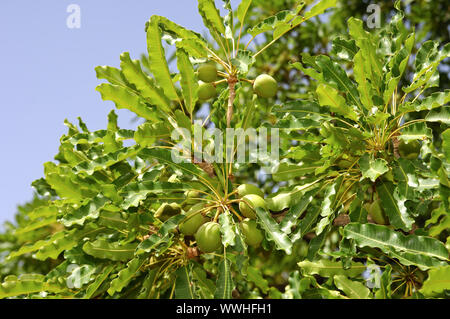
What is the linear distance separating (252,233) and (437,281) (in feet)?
2.59

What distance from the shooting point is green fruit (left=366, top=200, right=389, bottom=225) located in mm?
2105

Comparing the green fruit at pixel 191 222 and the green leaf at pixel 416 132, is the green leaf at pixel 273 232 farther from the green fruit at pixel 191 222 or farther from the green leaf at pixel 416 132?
the green leaf at pixel 416 132

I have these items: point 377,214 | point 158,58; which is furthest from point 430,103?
point 158,58

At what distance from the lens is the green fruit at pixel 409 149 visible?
2133 mm

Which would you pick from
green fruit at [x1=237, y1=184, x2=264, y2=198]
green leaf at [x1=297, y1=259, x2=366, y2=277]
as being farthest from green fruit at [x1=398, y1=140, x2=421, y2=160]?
green fruit at [x1=237, y1=184, x2=264, y2=198]

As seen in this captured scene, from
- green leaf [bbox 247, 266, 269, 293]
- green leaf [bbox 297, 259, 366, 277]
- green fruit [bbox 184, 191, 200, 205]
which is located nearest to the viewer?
green leaf [bbox 297, 259, 366, 277]

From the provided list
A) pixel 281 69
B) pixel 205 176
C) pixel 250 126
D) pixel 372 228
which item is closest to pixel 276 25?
pixel 250 126

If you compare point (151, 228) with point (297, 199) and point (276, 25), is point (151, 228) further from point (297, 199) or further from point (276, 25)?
point (276, 25)

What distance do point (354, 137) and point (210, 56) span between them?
0.90 metres

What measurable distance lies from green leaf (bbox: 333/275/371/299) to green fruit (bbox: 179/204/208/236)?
69 cm

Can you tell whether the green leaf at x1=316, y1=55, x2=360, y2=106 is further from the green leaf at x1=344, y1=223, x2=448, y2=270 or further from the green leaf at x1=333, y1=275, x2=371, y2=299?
the green leaf at x1=333, y1=275, x2=371, y2=299

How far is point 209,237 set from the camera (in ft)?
6.41

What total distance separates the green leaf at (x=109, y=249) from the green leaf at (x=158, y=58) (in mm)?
791

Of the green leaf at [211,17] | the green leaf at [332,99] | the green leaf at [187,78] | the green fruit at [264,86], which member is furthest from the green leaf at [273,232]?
the green leaf at [211,17]
